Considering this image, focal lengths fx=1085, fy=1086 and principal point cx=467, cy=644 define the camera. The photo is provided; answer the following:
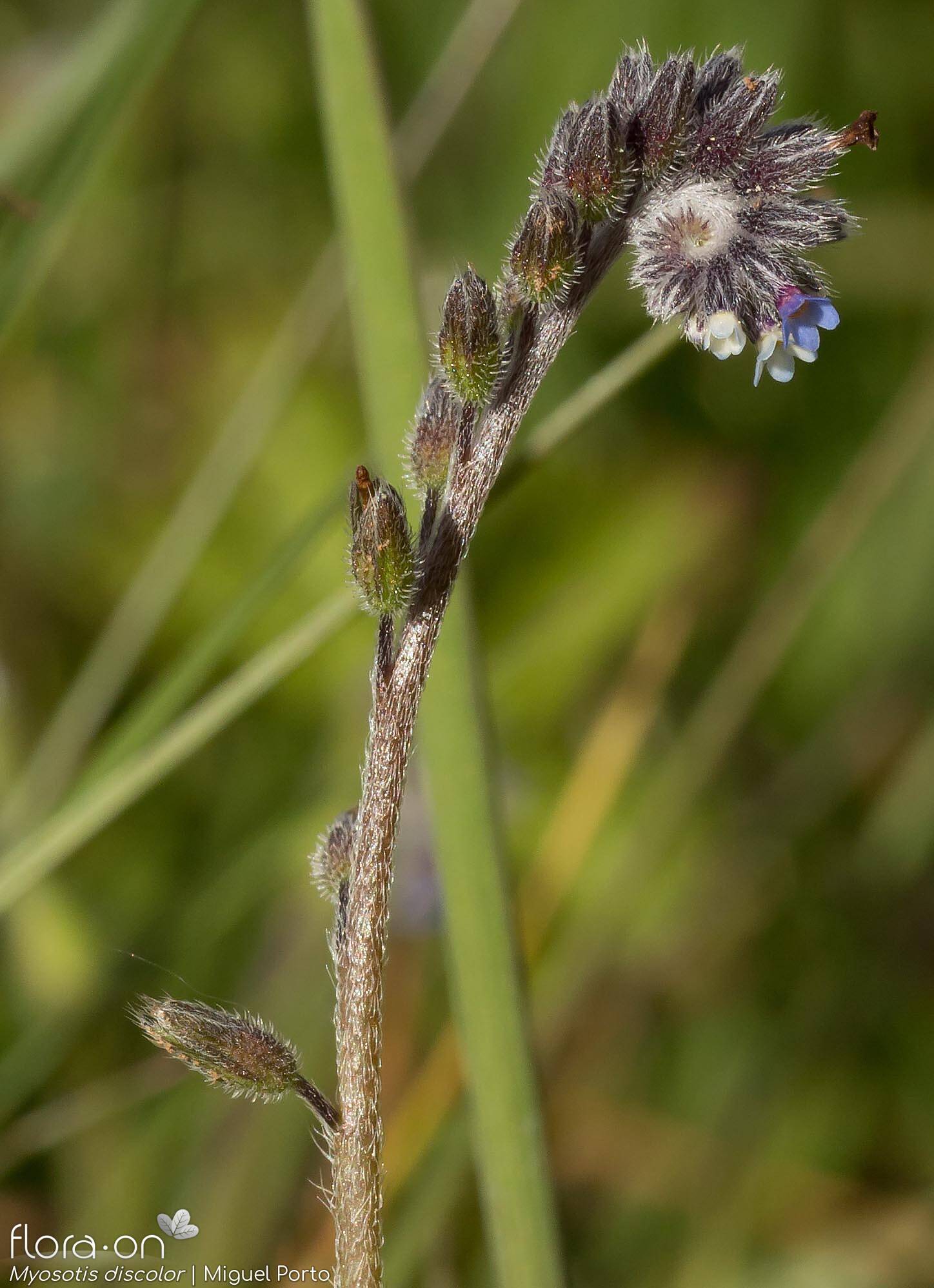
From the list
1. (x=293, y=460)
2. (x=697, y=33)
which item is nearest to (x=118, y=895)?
(x=293, y=460)

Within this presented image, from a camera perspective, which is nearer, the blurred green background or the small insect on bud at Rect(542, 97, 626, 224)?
the small insect on bud at Rect(542, 97, 626, 224)

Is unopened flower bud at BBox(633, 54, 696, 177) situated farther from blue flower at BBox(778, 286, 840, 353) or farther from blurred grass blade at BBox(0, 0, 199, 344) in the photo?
blurred grass blade at BBox(0, 0, 199, 344)

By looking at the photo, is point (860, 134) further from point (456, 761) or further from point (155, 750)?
point (155, 750)

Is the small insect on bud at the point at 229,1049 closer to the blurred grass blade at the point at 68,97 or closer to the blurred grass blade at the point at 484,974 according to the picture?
the blurred grass blade at the point at 484,974

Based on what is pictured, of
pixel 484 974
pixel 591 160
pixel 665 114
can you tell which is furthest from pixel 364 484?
A: pixel 484 974

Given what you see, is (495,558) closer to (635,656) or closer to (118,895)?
(635,656)

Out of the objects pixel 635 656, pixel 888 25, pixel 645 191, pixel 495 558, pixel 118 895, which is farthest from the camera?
pixel 888 25

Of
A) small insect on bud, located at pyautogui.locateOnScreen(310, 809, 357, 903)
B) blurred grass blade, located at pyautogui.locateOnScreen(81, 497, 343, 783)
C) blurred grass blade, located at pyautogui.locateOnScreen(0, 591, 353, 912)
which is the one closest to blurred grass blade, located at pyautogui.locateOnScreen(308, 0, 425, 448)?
blurred grass blade, located at pyautogui.locateOnScreen(81, 497, 343, 783)
